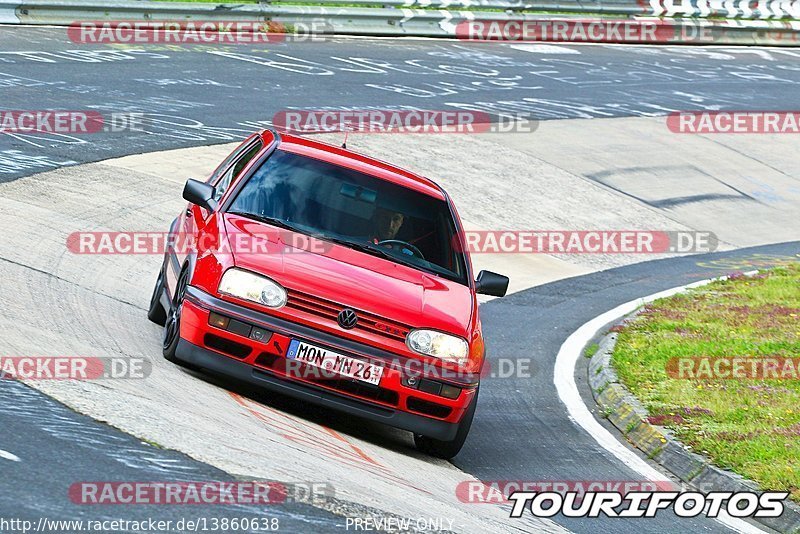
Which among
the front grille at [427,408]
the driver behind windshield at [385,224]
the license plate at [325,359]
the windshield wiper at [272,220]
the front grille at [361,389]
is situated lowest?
the front grille at [427,408]

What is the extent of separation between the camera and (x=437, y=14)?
2873 centimetres

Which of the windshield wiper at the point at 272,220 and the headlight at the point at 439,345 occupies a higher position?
the windshield wiper at the point at 272,220

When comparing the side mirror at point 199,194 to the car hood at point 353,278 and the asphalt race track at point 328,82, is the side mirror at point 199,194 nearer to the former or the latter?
the car hood at point 353,278

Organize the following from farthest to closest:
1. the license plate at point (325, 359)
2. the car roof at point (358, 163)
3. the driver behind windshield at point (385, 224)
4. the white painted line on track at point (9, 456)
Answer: the car roof at point (358, 163) < the driver behind windshield at point (385, 224) < the license plate at point (325, 359) < the white painted line on track at point (9, 456)

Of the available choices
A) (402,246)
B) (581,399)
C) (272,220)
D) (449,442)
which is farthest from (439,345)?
(581,399)

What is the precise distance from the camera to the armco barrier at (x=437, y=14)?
22500 mm

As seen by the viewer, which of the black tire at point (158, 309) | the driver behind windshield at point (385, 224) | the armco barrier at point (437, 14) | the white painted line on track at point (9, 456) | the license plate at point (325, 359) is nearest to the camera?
the white painted line on track at point (9, 456)

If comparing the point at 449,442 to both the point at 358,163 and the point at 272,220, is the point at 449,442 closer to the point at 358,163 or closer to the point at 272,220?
the point at 272,220

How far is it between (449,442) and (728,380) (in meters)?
3.63

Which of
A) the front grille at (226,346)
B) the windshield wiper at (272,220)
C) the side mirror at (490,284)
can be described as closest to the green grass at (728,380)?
the side mirror at (490,284)

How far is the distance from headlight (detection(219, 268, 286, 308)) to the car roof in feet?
5.08

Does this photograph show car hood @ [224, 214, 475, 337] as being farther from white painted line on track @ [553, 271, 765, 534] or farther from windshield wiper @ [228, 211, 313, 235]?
white painted line on track @ [553, 271, 765, 534]

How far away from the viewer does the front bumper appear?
24.7 feet

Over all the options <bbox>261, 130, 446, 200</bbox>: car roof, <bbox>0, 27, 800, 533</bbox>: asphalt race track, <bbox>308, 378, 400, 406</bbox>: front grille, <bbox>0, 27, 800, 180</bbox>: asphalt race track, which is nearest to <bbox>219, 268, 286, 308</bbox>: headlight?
<bbox>308, 378, 400, 406</bbox>: front grille
